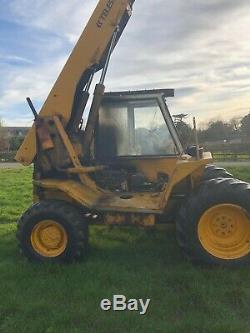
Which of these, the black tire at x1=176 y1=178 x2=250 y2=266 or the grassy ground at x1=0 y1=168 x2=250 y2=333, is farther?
the black tire at x1=176 y1=178 x2=250 y2=266

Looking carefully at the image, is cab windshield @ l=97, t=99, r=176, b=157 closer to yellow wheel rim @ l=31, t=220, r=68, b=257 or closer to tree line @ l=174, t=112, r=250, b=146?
yellow wheel rim @ l=31, t=220, r=68, b=257

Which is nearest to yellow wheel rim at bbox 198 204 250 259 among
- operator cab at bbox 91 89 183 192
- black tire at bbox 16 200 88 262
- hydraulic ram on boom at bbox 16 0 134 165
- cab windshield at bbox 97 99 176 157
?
operator cab at bbox 91 89 183 192

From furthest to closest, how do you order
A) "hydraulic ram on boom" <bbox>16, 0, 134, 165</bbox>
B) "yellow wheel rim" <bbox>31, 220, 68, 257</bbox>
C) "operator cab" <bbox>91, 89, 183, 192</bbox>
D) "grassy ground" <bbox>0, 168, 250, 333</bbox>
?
"operator cab" <bbox>91, 89, 183, 192</bbox>
"hydraulic ram on boom" <bbox>16, 0, 134, 165</bbox>
"yellow wheel rim" <bbox>31, 220, 68, 257</bbox>
"grassy ground" <bbox>0, 168, 250, 333</bbox>

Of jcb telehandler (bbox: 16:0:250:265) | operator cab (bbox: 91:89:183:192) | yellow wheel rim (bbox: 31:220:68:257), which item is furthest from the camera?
operator cab (bbox: 91:89:183:192)

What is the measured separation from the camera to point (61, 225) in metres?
6.43

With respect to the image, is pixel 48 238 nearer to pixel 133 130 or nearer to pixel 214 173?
pixel 133 130

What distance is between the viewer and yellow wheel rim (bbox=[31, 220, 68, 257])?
256 inches

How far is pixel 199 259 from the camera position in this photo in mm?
6039

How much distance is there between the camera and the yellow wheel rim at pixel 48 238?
256 inches

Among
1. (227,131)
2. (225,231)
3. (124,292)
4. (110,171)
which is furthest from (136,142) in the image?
(227,131)

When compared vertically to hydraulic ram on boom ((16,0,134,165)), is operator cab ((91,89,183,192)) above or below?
below

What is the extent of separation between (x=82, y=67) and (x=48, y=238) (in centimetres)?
261

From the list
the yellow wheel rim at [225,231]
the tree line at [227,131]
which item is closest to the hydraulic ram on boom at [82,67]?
the yellow wheel rim at [225,231]

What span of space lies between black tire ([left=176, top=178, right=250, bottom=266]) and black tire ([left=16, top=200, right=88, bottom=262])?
1375mm
